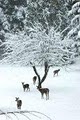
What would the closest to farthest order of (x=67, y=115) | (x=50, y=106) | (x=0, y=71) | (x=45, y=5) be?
(x=67, y=115), (x=50, y=106), (x=0, y=71), (x=45, y=5)

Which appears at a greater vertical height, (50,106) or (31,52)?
(31,52)

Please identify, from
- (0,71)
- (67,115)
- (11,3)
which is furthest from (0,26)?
(67,115)

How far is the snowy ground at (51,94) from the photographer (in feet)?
61.4

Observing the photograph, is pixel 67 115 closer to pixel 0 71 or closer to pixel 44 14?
pixel 0 71

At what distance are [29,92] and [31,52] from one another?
2949 millimetres

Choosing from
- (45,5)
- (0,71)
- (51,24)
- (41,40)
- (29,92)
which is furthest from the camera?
(45,5)

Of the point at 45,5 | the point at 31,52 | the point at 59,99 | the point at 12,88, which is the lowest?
the point at 59,99

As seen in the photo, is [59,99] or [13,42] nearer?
[59,99]

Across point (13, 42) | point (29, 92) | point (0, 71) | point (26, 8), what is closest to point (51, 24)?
point (26, 8)

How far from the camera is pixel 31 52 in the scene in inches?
1038

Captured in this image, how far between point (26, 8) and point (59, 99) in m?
23.9

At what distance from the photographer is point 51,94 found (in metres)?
24.2

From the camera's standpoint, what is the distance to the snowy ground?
61.4ft

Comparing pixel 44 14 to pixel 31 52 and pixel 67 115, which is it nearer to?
pixel 31 52
